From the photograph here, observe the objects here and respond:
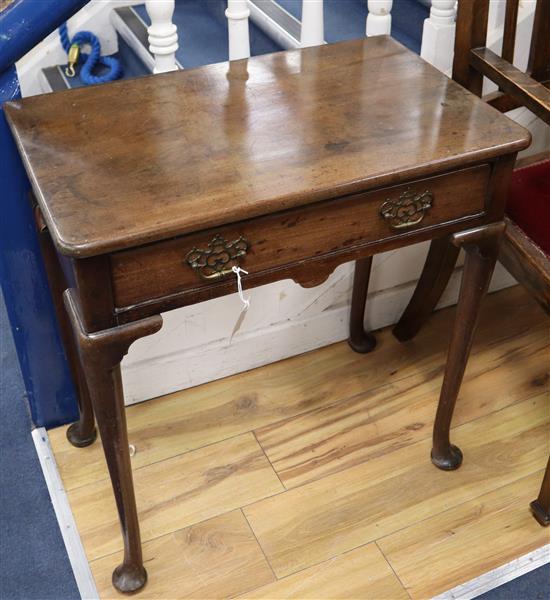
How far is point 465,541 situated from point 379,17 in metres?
1.05

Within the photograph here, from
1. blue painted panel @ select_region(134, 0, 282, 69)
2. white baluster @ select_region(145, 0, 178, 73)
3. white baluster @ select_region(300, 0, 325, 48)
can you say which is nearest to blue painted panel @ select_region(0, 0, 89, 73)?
white baluster @ select_region(145, 0, 178, 73)

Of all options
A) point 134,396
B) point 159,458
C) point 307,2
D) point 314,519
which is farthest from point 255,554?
point 307,2

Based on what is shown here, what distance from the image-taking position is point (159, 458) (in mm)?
1811

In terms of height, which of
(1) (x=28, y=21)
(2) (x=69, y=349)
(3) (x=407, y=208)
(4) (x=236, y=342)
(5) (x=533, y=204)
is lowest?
(4) (x=236, y=342)

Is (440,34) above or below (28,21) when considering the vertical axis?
below

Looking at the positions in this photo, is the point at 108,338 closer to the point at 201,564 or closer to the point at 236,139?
the point at 236,139

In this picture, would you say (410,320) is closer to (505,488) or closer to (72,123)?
(505,488)

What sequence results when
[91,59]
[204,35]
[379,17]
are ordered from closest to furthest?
1. [379,17]
2. [204,35]
3. [91,59]

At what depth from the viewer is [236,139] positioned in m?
1.29

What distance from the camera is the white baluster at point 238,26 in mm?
1649

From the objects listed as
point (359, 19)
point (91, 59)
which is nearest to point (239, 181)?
point (359, 19)

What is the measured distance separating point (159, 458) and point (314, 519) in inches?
14.2

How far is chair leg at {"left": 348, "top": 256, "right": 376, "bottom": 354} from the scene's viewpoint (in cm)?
191

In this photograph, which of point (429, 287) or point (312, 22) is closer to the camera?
point (312, 22)
